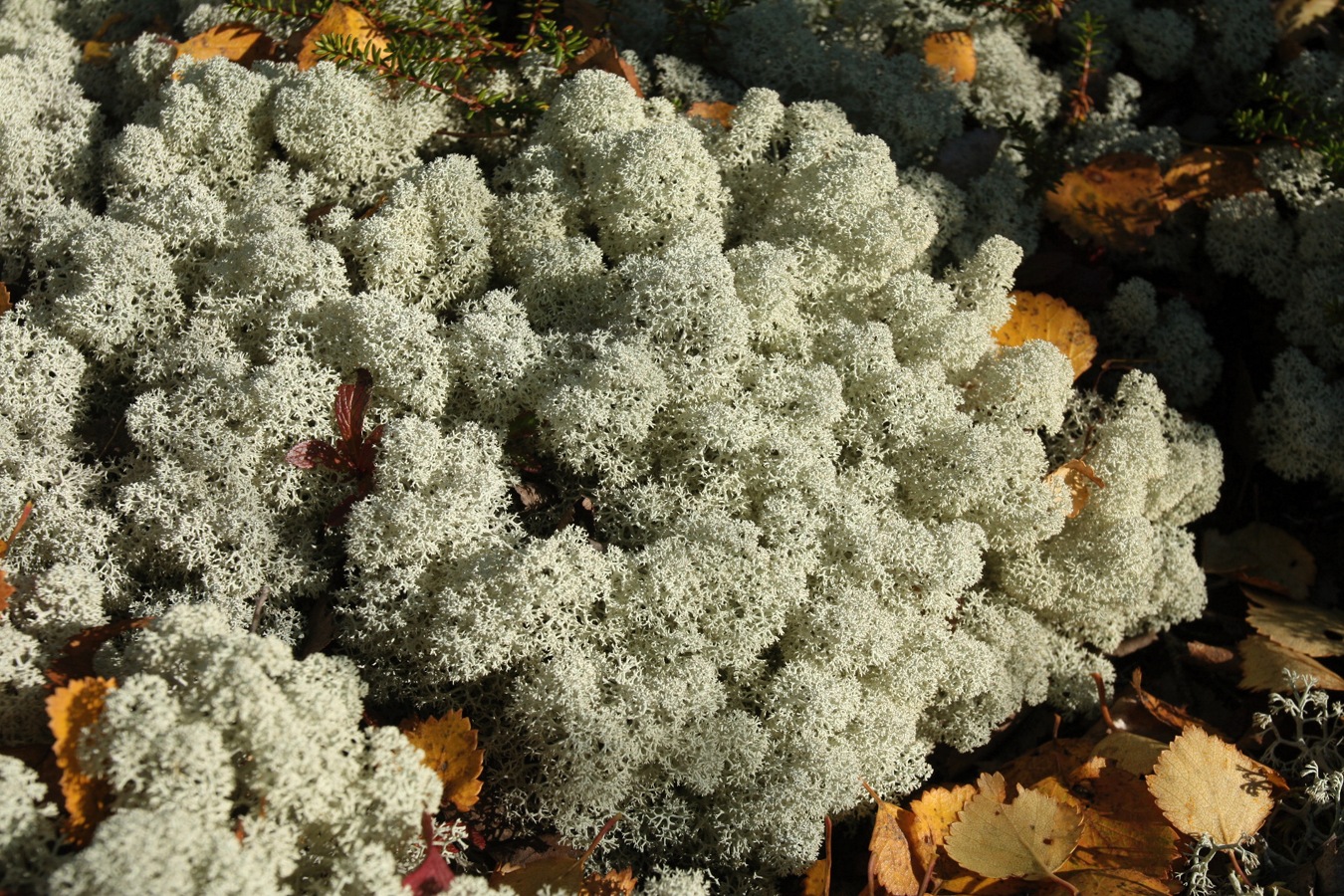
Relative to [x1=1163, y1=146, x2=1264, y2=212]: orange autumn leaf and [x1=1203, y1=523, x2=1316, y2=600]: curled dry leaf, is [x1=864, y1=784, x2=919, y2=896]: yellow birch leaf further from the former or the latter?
[x1=1163, y1=146, x2=1264, y2=212]: orange autumn leaf

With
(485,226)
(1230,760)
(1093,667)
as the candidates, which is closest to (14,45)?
(485,226)

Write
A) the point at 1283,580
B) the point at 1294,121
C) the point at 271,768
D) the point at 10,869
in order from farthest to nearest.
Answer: the point at 1294,121 < the point at 1283,580 < the point at 271,768 < the point at 10,869

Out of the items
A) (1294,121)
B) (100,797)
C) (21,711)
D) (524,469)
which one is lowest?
(21,711)

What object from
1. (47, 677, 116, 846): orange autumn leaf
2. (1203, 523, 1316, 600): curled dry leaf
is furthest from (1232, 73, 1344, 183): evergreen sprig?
(47, 677, 116, 846): orange autumn leaf

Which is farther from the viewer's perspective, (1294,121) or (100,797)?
(1294,121)

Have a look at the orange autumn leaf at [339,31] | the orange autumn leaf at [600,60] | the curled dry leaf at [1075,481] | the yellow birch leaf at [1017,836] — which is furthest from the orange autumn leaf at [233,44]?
the yellow birch leaf at [1017,836]

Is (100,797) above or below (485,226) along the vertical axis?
below

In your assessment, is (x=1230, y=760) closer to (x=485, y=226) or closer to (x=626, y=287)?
(x=626, y=287)

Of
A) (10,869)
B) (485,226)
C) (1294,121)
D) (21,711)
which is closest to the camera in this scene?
(10,869)
